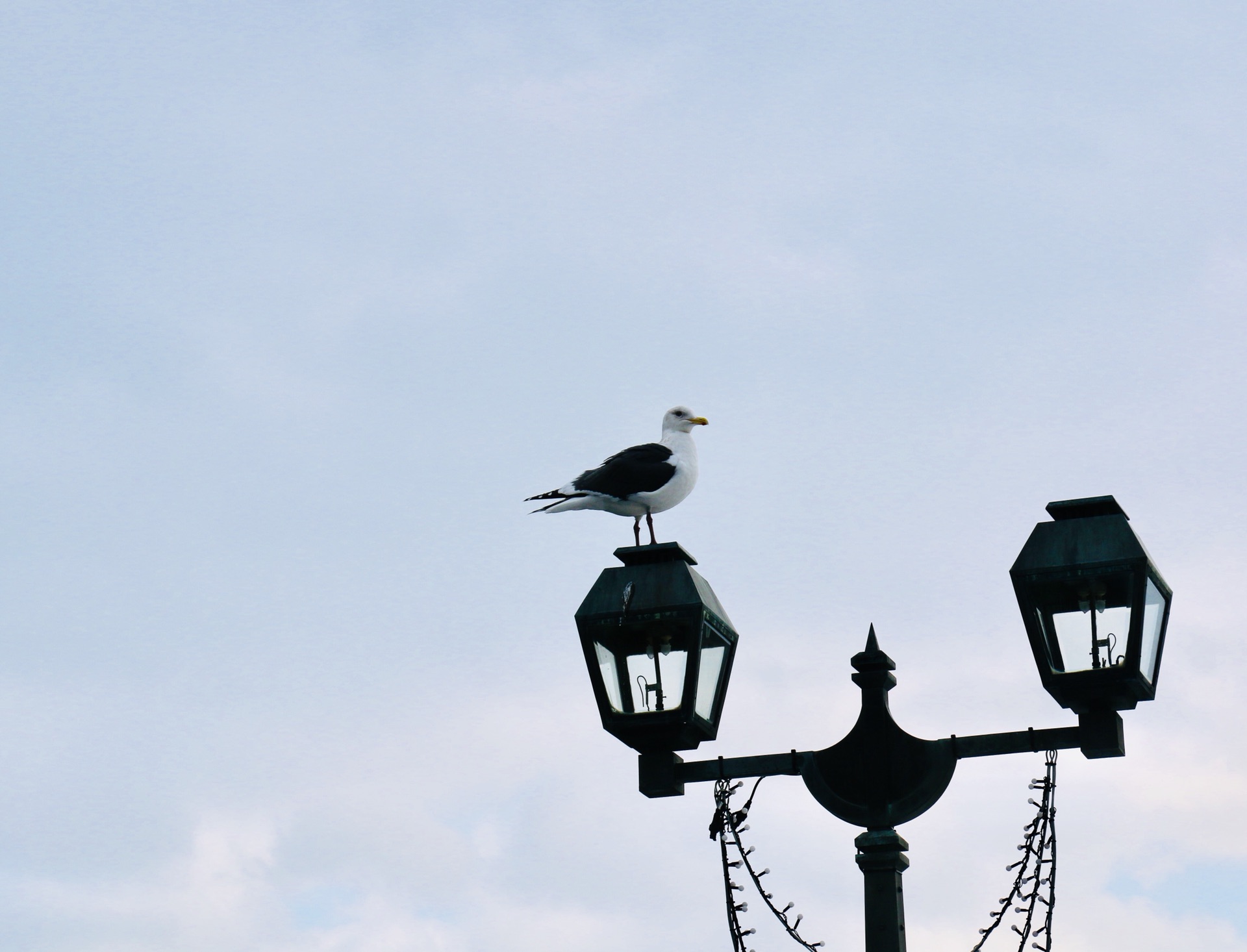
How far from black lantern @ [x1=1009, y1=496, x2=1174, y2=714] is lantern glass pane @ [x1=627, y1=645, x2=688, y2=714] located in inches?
51.0

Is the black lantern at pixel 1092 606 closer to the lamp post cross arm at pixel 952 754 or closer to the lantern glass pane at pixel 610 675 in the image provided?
the lamp post cross arm at pixel 952 754

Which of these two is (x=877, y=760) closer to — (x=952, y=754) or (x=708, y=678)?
(x=952, y=754)

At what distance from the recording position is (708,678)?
252 inches

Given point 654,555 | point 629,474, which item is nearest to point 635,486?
point 629,474

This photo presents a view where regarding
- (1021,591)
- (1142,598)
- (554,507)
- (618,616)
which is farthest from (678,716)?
(554,507)

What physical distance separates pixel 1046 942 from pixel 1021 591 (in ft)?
4.10

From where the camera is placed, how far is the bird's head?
468 inches

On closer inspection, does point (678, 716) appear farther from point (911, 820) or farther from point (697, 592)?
point (911, 820)

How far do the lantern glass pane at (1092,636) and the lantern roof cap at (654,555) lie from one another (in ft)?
4.60

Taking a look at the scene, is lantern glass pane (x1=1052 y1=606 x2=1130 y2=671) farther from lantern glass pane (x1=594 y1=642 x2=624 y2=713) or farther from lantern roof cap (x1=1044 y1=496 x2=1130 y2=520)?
lantern glass pane (x1=594 y1=642 x2=624 y2=713)

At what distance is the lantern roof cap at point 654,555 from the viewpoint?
6383 mm

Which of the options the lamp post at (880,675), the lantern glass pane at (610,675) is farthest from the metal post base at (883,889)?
the lantern glass pane at (610,675)

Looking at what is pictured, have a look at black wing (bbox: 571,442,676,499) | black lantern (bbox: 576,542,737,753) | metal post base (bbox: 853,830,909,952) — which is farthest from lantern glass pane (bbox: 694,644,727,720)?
black wing (bbox: 571,442,676,499)

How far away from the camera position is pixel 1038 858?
600 cm
